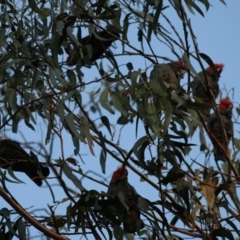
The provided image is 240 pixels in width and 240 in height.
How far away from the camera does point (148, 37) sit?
2.28m

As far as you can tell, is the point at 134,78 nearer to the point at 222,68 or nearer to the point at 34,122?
the point at 34,122

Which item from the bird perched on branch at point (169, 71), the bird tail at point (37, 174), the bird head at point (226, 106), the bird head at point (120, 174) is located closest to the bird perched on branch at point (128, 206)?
the bird head at point (120, 174)

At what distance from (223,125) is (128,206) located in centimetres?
67

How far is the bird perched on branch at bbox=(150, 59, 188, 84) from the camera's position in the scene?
2165 millimetres

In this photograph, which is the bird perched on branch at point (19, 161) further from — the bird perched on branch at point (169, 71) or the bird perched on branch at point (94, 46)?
the bird perched on branch at point (169, 71)

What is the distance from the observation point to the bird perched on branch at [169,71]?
2.17 meters

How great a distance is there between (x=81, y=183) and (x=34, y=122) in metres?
0.47

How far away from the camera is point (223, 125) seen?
2.73 m

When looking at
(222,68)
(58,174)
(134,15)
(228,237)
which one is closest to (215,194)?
(228,237)

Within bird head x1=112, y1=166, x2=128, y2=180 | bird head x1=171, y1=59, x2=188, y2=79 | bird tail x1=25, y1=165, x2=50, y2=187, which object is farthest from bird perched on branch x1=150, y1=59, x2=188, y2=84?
bird tail x1=25, y1=165, x2=50, y2=187

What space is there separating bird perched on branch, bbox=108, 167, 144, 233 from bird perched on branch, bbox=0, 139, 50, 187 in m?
0.23

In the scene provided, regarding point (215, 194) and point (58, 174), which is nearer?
point (58, 174)

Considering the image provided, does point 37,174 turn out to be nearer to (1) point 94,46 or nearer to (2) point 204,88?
(1) point 94,46

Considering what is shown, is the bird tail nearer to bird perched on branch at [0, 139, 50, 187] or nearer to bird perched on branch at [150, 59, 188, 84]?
bird perched on branch at [0, 139, 50, 187]
